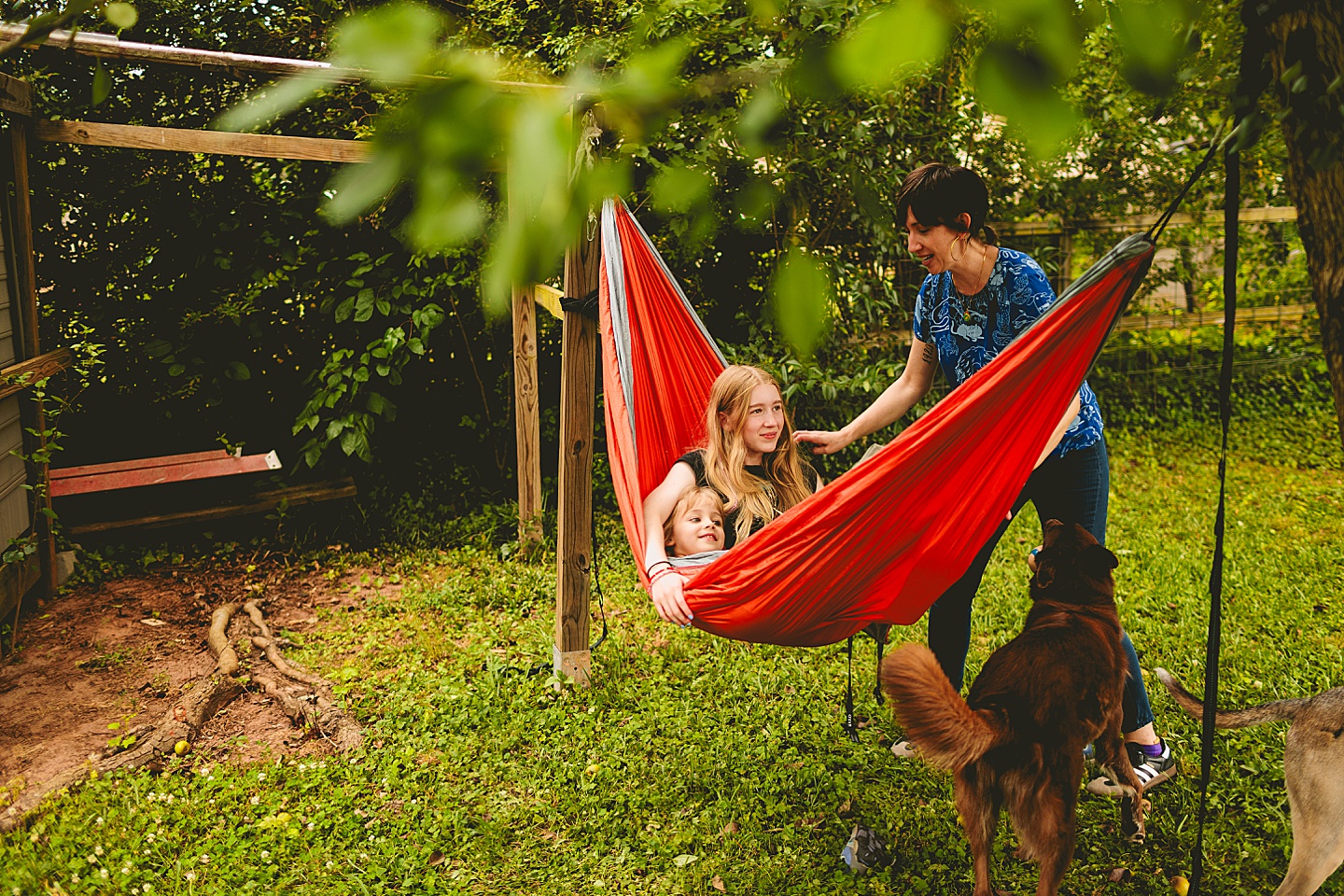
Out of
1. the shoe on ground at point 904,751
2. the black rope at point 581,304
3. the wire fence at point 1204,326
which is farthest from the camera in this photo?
the wire fence at point 1204,326

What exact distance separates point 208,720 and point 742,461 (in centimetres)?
172

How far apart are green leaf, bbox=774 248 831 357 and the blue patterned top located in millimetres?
1394

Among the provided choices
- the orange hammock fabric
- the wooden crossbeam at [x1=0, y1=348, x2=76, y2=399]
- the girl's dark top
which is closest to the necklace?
the orange hammock fabric

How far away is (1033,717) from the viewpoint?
5.31 ft

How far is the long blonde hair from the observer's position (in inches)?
94.3

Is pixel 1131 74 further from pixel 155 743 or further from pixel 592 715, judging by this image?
pixel 155 743

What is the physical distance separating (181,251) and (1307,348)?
6226 mm

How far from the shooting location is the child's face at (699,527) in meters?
2.37

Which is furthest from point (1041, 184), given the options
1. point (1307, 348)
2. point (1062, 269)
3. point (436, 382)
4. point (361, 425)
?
point (361, 425)

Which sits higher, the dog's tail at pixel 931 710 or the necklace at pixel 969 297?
the necklace at pixel 969 297

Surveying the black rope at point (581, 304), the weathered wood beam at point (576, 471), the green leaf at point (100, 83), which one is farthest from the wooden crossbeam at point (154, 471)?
the green leaf at point (100, 83)

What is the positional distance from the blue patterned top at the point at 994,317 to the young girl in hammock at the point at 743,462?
0.45 meters

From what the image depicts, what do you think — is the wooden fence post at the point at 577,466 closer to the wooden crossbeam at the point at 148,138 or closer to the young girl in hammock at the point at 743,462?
the young girl in hammock at the point at 743,462

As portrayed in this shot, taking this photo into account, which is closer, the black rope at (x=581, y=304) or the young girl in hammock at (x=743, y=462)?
the young girl in hammock at (x=743, y=462)
